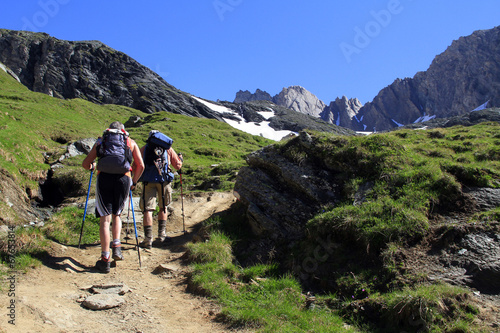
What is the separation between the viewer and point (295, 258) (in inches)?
285

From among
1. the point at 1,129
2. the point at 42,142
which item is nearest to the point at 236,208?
the point at 1,129

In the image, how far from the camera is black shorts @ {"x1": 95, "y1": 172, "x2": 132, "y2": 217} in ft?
23.3

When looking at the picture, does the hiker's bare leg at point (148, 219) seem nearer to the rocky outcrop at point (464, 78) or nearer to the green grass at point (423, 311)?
the green grass at point (423, 311)

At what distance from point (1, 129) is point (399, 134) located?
21.9 meters

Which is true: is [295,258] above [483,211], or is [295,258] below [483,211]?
below

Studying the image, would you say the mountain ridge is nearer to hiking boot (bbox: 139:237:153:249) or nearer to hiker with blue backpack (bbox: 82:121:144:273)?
hiking boot (bbox: 139:237:153:249)

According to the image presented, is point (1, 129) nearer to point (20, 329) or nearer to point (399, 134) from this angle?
point (20, 329)

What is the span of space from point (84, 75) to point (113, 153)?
128 metres

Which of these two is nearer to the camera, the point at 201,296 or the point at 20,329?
the point at 20,329

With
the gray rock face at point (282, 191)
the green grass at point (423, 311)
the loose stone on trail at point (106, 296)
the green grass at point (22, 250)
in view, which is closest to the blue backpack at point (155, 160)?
the gray rock face at point (282, 191)

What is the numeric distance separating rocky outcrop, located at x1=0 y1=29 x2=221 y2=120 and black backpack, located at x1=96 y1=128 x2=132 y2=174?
105 metres

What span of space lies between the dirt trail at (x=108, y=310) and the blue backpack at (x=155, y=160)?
2.20 meters

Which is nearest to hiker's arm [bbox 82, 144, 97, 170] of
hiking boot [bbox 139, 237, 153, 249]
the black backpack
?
the black backpack

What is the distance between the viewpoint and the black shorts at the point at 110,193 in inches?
280
